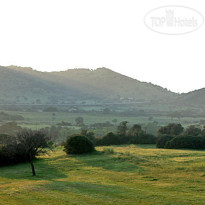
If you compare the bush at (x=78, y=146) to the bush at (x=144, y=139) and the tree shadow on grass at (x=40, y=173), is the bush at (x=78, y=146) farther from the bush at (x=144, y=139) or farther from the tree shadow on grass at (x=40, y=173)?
the bush at (x=144, y=139)

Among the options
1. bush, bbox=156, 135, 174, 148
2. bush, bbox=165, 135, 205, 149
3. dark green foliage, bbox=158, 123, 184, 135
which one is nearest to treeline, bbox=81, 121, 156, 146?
dark green foliage, bbox=158, 123, 184, 135

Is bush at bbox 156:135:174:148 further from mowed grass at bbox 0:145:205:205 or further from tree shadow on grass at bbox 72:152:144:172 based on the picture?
tree shadow on grass at bbox 72:152:144:172

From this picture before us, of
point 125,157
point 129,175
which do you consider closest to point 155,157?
point 125,157

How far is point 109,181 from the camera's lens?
98.2 feet

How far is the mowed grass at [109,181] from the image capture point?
2164 centimetres

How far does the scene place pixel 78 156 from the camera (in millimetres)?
49594

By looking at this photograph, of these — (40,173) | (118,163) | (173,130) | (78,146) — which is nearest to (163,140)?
(173,130)

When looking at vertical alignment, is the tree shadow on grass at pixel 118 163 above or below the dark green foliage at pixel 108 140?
below

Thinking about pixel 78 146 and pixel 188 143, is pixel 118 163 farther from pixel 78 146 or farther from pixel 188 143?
pixel 188 143

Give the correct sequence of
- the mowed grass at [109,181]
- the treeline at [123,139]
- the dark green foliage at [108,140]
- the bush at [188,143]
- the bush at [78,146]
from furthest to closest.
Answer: the treeline at [123,139]
the dark green foliage at [108,140]
the bush at [188,143]
the bush at [78,146]
the mowed grass at [109,181]

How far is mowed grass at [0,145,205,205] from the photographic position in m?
21.6

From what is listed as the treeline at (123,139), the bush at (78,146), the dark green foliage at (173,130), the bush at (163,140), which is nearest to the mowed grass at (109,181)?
the bush at (78,146)

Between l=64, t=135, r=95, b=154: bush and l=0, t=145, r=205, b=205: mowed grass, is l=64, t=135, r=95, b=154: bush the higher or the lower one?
the higher one

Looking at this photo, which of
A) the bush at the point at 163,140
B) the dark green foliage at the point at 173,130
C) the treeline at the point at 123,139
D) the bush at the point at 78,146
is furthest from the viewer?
the dark green foliage at the point at 173,130
